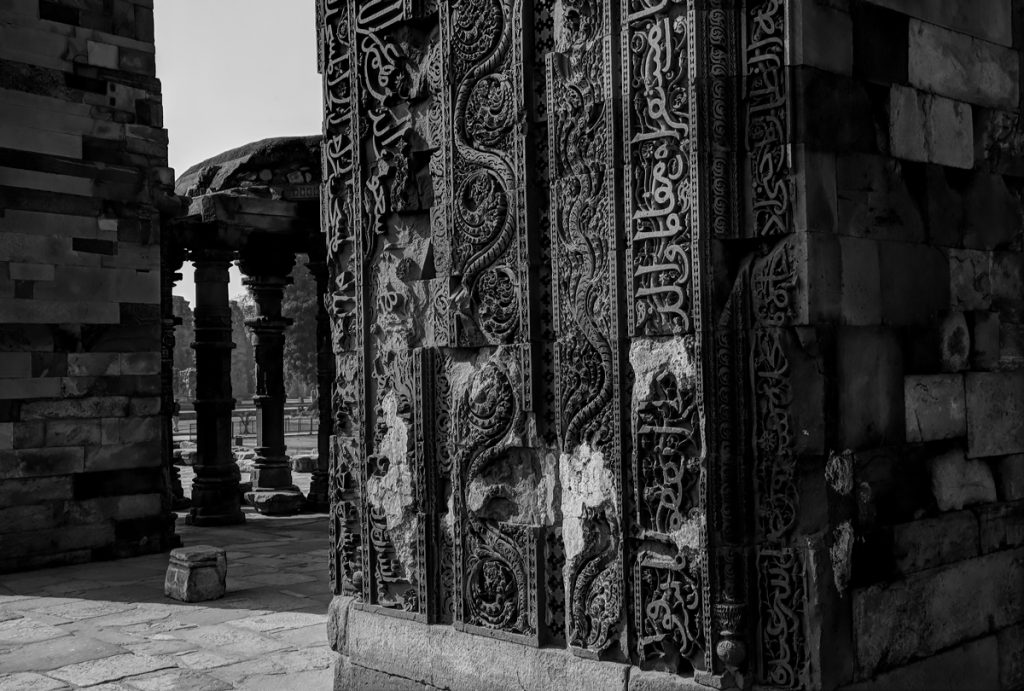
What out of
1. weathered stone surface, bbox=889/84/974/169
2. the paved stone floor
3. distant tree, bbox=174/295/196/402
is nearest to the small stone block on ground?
the paved stone floor

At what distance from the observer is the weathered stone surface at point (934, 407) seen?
3.95 m

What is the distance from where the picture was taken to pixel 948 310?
4152mm

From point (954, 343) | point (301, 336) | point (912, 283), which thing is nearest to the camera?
point (912, 283)

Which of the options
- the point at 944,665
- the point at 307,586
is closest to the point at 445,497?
the point at 944,665

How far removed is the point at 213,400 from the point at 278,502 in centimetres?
156

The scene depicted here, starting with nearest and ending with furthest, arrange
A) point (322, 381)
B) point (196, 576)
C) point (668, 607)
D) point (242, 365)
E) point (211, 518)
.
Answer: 1. point (668, 607)
2. point (196, 576)
3. point (211, 518)
4. point (322, 381)
5. point (242, 365)

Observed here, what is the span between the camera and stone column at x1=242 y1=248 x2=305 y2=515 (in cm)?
1308

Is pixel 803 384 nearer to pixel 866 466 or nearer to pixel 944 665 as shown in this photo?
pixel 866 466

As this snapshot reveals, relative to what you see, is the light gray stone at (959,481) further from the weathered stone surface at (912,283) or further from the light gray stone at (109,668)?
the light gray stone at (109,668)

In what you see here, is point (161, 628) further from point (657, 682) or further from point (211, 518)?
point (211, 518)

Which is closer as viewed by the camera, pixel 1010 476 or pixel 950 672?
pixel 950 672

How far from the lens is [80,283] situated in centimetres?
964

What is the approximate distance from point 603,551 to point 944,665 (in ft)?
4.32

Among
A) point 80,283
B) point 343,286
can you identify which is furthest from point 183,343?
point 343,286
